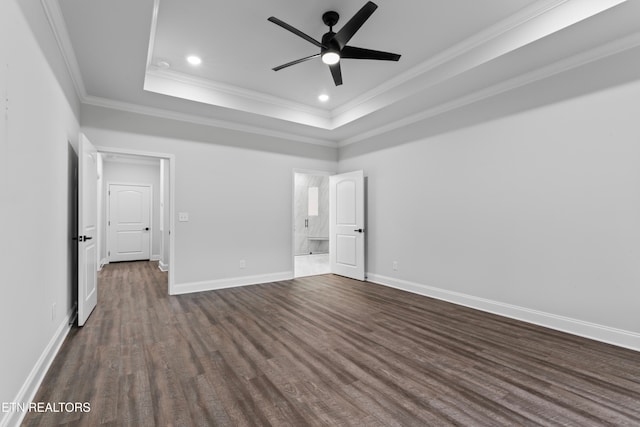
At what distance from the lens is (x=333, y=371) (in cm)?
227

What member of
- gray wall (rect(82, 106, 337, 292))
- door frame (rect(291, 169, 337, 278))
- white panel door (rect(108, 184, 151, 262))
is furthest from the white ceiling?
white panel door (rect(108, 184, 151, 262))

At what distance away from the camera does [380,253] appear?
207 inches

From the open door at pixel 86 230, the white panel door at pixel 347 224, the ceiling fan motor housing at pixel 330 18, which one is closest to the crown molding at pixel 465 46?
the ceiling fan motor housing at pixel 330 18

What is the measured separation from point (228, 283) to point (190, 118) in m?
2.69

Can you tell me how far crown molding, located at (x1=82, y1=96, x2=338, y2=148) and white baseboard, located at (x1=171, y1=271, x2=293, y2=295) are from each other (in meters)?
2.51

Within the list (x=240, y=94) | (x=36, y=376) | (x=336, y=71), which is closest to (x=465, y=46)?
(x=336, y=71)

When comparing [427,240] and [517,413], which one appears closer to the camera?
[517,413]

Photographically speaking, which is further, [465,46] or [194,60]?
[194,60]

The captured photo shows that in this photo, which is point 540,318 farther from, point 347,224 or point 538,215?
point 347,224

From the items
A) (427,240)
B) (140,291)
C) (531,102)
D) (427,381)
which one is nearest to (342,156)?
(427,240)

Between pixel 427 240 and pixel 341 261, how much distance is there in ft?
6.40

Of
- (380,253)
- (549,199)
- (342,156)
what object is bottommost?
(380,253)

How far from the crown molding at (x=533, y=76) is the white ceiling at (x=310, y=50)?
0.04 feet

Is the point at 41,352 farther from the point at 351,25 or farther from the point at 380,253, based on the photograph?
the point at 380,253
